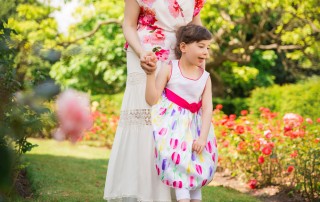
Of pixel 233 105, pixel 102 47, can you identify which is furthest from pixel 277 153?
pixel 233 105

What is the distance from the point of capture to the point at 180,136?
238 cm

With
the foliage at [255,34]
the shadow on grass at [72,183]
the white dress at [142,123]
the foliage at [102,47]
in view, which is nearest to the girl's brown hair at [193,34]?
the white dress at [142,123]

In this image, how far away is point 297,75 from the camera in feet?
52.2

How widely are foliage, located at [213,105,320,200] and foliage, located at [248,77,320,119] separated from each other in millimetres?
3354

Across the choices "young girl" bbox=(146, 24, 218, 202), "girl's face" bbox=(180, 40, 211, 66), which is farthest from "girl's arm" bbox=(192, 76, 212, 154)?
"girl's face" bbox=(180, 40, 211, 66)

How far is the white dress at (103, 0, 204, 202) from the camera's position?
8.13 feet

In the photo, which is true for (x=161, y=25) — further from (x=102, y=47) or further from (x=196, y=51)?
(x=102, y=47)

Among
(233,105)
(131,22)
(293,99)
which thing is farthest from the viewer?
(233,105)

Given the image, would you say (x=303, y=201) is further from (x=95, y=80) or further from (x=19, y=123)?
(x=95, y=80)

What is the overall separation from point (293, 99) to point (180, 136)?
7.29 meters

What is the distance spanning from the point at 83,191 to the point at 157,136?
2.18 metres

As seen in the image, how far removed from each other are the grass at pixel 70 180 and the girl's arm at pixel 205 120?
0.87m

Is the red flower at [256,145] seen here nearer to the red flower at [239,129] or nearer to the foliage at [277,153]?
the foliage at [277,153]

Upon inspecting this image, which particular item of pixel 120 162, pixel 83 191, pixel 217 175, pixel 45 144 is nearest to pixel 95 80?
pixel 45 144
